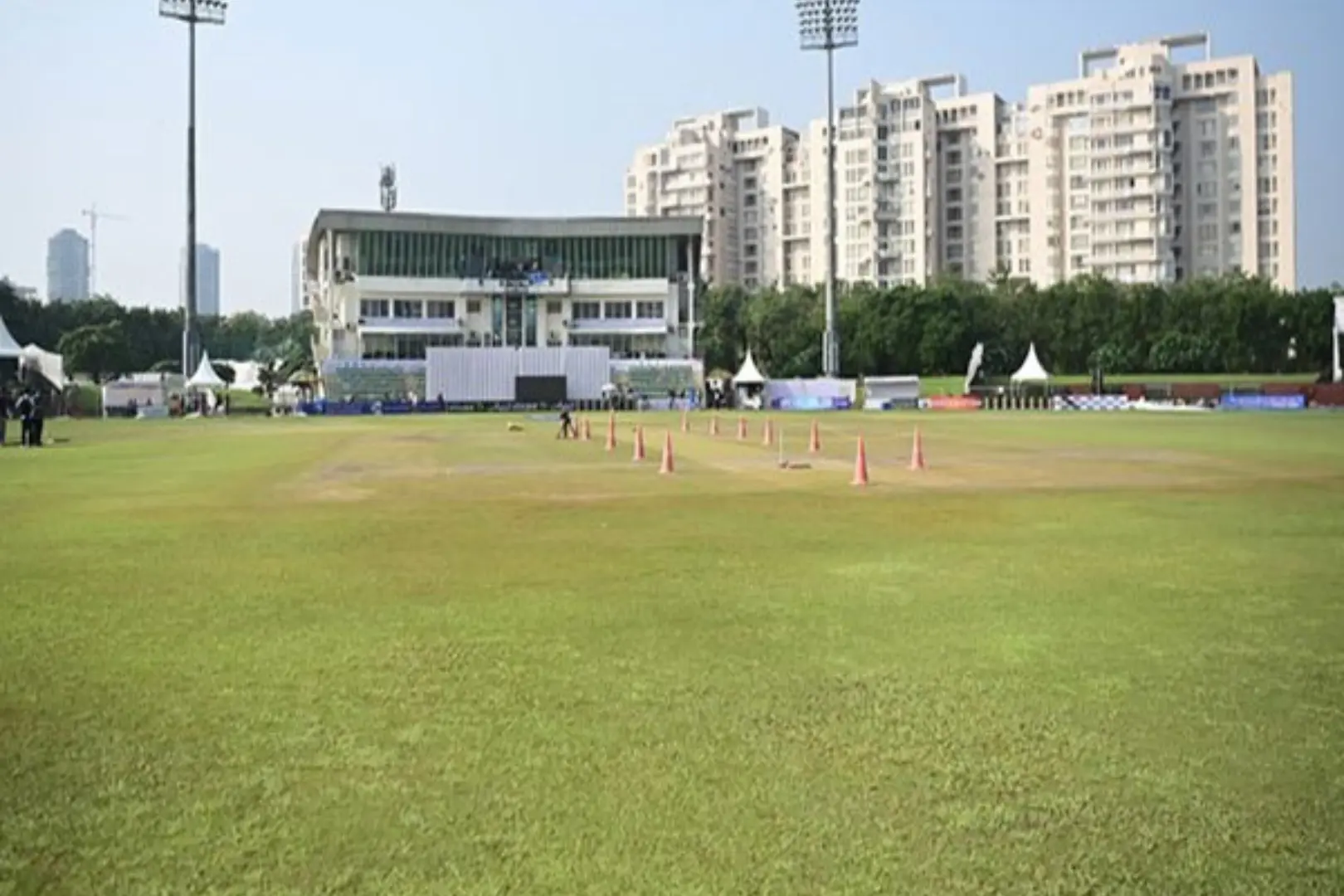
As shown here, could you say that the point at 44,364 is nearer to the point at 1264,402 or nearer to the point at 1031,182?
the point at 1264,402

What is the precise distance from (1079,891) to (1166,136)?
14837 centimetres

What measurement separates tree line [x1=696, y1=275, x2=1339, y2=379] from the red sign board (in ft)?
76.9

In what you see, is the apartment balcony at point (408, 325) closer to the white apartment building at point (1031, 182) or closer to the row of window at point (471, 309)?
the row of window at point (471, 309)

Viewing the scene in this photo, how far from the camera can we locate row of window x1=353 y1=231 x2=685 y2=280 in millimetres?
109125

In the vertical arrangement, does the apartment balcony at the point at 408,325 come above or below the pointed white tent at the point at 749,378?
above

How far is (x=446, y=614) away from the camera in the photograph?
966 centimetres

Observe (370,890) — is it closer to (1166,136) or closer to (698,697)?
(698,697)

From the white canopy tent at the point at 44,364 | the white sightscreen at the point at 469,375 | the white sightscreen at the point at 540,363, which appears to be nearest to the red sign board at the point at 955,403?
the white sightscreen at the point at 540,363

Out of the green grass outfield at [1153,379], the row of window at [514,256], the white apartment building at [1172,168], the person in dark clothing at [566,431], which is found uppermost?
the white apartment building at [1172,168]

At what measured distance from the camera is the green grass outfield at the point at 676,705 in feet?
15.1

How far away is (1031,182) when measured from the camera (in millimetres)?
146875

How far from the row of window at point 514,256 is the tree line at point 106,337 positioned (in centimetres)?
1832

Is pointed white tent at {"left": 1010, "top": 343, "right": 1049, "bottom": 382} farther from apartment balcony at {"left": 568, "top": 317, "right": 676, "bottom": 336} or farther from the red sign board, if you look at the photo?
apartment balcony at {"left": 568, "top": 317, "right": 676, "bottom": 336}

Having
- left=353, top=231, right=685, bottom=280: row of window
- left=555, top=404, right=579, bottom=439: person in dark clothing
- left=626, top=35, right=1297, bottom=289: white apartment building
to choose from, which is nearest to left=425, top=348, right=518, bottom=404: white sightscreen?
left=353, top=231, right=685, bottom=280: row of window
